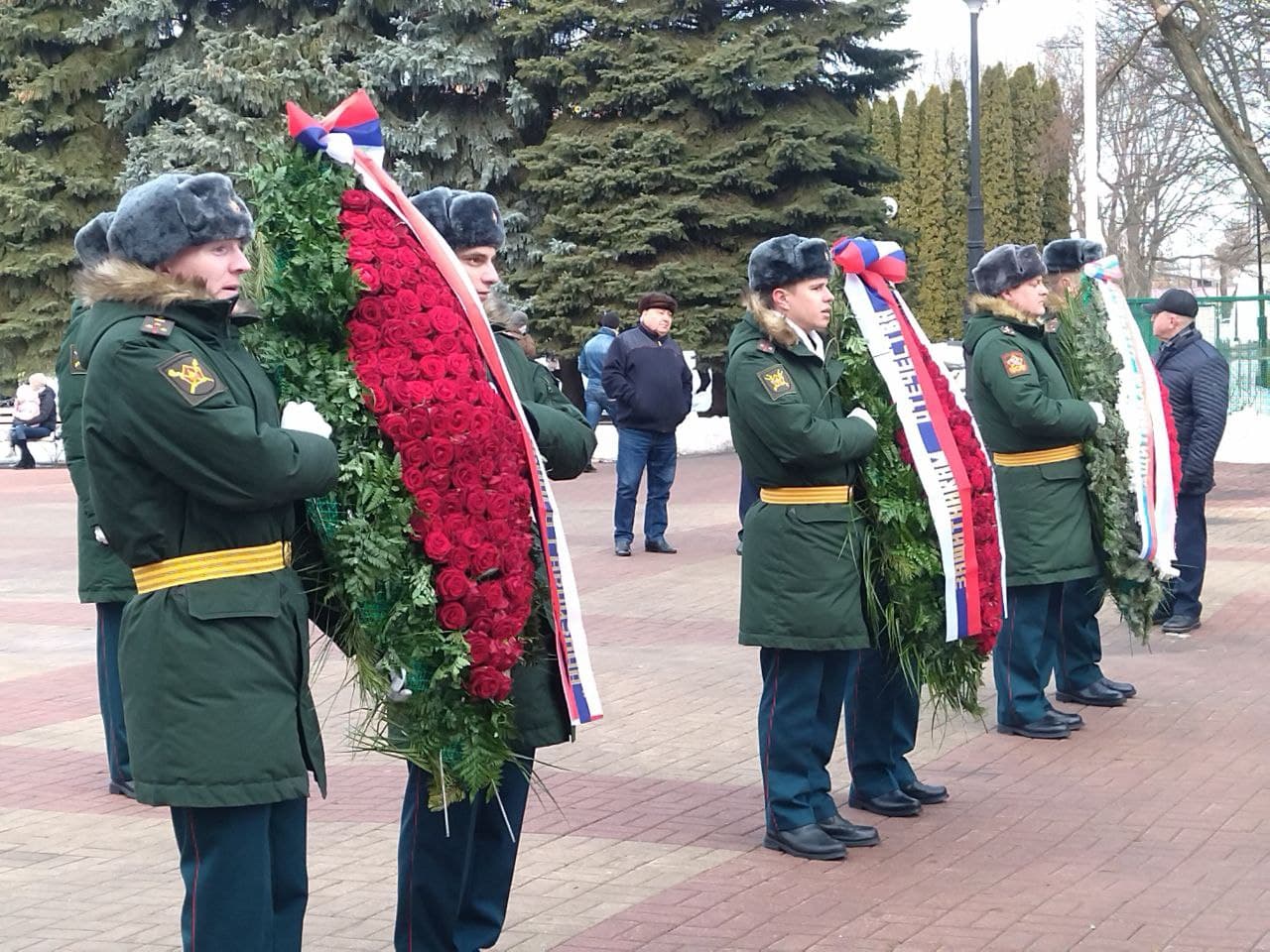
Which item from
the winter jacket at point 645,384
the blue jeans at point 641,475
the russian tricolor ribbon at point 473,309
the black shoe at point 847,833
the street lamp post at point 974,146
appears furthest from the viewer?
the street lamp post at point 974,146

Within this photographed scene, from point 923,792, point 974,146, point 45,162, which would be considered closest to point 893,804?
point 923,792

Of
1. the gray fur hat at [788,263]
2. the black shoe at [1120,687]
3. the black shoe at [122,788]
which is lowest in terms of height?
the black shoe at [1120,687]

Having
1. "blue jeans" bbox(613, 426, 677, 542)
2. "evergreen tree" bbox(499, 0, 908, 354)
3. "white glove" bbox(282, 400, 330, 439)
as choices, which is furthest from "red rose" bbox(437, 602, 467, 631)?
"evergreen tree" bbox(499, 0, 908, 354)

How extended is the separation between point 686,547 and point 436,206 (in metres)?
9.84

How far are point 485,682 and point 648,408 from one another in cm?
965

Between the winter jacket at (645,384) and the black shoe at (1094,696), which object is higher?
the winter jacket at (645,384)

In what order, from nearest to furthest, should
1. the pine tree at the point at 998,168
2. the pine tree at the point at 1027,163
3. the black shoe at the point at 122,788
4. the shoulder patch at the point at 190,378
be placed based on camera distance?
the shoulder patch at the point at 190,378 → the black shoe at the point at 122,788 → the pine tree at the point at 998,168 → the pine tree at the point at 1027,163

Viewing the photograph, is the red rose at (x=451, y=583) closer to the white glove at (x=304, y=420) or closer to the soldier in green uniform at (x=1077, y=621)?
the white glove at (x=304, y=420)

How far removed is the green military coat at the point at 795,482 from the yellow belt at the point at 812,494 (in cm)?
2

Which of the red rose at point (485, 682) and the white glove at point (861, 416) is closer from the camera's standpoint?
the red rose at point (485, 682)

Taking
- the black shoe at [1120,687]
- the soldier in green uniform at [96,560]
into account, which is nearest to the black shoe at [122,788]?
the soldier in green uniform at [96,560]

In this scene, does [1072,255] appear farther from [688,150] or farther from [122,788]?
[688,150]

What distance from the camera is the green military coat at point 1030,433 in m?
7.29

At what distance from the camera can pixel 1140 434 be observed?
7938 mm
